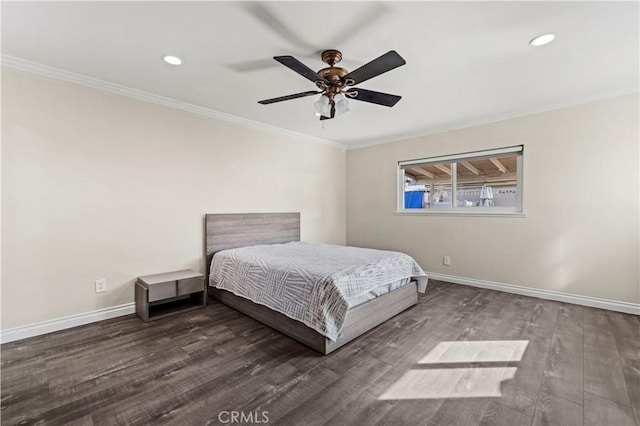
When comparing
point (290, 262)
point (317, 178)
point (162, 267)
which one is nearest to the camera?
point (290, 262)

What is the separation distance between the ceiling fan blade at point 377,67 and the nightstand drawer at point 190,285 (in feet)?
8.14

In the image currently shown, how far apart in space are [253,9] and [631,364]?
11.8 feet

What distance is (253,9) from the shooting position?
1.73 metres

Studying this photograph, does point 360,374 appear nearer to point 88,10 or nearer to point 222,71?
point 222,71

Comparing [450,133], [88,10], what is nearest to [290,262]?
[88,10]

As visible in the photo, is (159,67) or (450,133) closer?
(159,67)

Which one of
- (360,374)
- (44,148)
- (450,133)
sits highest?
(450,133)

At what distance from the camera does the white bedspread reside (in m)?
2.19

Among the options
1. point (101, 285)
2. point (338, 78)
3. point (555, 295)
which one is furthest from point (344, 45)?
point (555, 295)

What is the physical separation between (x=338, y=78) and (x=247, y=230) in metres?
2.45

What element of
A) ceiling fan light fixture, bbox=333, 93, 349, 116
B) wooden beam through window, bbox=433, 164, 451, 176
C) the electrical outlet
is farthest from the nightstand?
wooden beam through window, bbox=433, 164, 451, 176

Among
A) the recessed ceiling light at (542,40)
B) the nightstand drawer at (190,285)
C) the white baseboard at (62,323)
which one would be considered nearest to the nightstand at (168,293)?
the nightstand drawer at (190,285)

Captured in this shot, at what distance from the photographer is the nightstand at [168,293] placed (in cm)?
273

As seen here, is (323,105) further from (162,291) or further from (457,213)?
(457,213)
